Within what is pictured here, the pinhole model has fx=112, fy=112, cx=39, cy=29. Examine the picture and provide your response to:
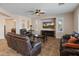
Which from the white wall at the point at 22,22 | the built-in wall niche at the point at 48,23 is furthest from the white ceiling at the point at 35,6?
the built-in wall niche at the point at 48,23

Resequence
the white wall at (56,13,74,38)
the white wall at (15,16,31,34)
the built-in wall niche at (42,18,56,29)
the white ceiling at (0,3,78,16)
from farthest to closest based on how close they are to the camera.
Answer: the built-in wall niche at (42,18,56,29), the white wall at (15,16,31,34), the white wall at (56,13,74,38), the white ceiling at (0,3,78,16)

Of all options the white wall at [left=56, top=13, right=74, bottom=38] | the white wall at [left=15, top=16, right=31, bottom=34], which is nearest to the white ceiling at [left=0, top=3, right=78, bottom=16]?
the white wall at [left=56, top=13, right=74, bottom=38]

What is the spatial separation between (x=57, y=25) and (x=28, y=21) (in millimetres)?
3403

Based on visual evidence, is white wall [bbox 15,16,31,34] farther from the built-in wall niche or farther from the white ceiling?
the white ceiling

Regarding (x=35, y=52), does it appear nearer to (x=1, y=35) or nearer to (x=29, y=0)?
(x=29, y=0)

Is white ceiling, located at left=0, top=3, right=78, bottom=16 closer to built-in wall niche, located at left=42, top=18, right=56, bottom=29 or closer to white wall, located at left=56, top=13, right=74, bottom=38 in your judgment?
white wall, located at left=56, top=13, right=74, bottom=38

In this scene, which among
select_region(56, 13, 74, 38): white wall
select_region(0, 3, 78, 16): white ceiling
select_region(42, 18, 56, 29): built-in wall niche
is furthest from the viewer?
select_region(42, 18, 56, 29): built-in wall niche

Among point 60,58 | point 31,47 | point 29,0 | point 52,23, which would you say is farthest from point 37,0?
point 52,23

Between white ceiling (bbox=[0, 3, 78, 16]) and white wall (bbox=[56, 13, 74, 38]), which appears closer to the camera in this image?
white ceiling (bbox=[0, 3, 78, 16])

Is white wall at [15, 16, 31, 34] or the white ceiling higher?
the white ceiling

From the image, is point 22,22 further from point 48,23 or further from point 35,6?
point 35,6

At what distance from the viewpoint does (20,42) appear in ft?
14.5

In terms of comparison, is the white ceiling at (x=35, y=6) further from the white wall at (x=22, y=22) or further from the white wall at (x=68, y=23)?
the white wall at (x=22, y=22)

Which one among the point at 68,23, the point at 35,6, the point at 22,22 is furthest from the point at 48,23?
the point at 35,6
